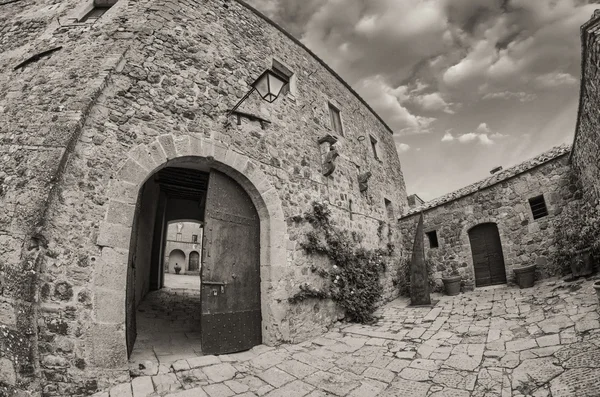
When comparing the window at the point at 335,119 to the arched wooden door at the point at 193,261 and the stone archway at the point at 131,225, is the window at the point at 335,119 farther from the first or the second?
the arched wooden door at the point at 193,261

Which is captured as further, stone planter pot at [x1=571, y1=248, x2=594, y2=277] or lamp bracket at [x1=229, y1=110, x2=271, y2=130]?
stone planter pot at [x1=571, y1=248, x2=594, y2=277]

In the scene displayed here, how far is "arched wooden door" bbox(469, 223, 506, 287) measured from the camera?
6758 millimetres

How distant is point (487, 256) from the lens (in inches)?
274

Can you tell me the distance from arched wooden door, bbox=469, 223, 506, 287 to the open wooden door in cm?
632

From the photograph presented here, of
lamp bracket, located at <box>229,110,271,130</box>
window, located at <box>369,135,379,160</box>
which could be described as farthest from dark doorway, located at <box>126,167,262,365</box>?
window, located at <box>369,135,379,160</box>

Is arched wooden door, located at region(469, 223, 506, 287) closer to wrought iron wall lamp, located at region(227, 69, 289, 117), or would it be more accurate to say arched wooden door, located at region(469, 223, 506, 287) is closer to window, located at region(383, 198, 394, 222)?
window, located at region(383, 198, 394, 222)

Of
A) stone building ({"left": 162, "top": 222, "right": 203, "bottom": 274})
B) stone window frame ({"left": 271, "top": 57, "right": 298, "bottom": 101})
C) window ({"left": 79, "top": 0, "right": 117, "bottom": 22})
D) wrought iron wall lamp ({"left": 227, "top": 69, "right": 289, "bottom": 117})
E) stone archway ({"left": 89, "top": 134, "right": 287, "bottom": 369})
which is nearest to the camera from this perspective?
stone archway ({"left": 89, "top": 134, "right": 287, "bottom": 369})

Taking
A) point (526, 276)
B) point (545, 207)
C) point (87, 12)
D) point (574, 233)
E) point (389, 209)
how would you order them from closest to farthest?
point (87, 12) < point (574, 233) < point (526, 276) < point (545, 207) < point (389, 209)

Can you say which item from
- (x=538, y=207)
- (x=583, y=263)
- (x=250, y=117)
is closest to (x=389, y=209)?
(x=538, y=207)

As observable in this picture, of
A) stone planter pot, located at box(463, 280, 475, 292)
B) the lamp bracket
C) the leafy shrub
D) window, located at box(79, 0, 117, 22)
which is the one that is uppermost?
window, located at box(79, 0, 117, 22)

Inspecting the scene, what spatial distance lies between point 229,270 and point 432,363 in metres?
2.86

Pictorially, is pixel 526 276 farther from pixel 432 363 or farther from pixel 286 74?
pixel 286 74

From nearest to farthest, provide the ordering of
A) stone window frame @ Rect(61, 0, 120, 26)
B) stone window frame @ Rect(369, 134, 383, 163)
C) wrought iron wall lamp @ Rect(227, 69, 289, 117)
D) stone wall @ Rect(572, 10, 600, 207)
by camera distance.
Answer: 1. stone wall @ Rect(572, 10, 600, 207)
2. wrought iron wall lamp @ Rect(227, 69, 289, 117)
3. stone window frame @ Rect(61, 0, 120, 26)
4. stone window frame @ Rect(369, 134, 383, 163)

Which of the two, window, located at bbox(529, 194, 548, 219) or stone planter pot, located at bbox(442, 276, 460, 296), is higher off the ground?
window, located at bbox(529, 194, 548, 219)
